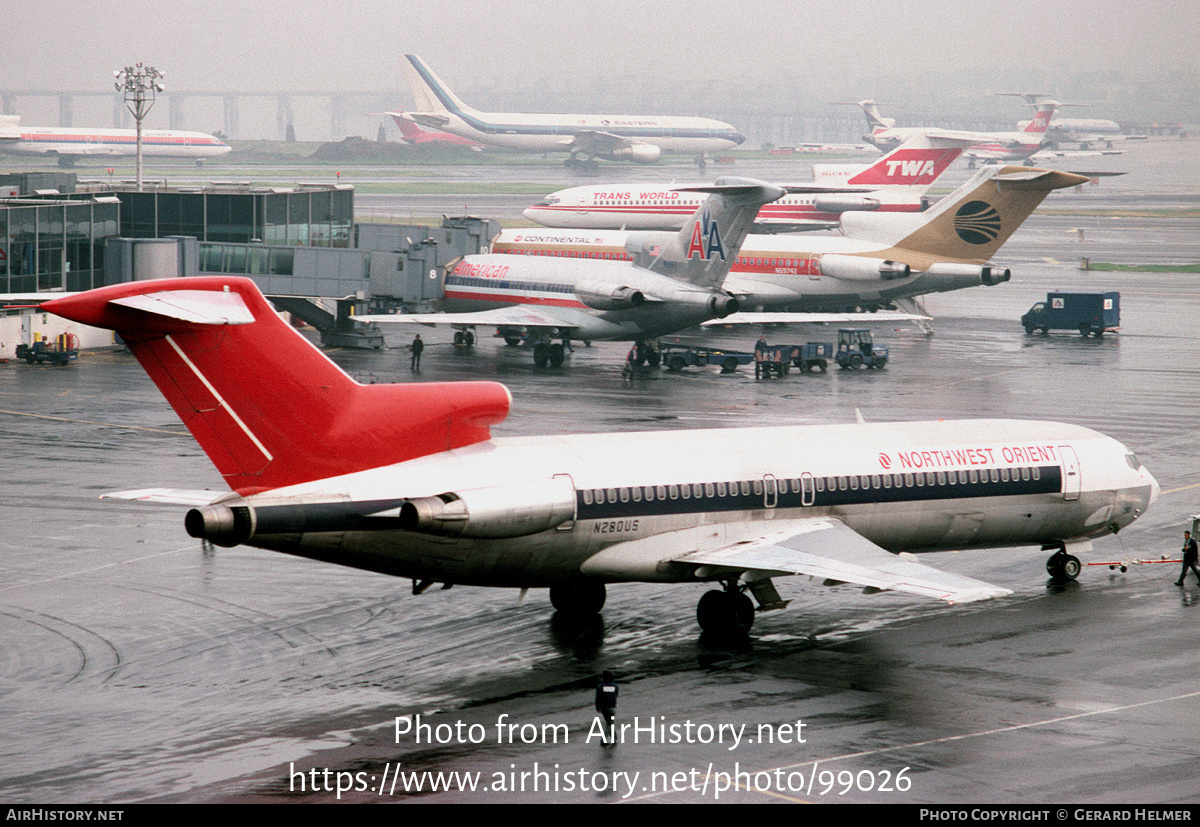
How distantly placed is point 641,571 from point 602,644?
1.50 meters

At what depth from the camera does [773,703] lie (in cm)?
2288

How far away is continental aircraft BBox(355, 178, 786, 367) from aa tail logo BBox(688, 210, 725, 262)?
0.04m

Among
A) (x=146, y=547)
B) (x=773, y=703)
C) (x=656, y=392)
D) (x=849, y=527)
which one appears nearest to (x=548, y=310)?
(x=656, y=392)

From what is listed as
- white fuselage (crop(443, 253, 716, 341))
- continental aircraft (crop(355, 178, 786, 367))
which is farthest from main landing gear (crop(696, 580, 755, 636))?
white fuselage (crop(443, 253, 716, 341))

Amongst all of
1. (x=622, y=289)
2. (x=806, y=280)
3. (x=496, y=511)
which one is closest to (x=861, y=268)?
(x=806, y=280)

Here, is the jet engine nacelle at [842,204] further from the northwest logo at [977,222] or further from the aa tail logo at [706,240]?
the aa tail logo at [706,240]

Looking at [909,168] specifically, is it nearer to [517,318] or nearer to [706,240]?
[517,318]

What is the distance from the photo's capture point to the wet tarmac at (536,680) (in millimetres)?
19656

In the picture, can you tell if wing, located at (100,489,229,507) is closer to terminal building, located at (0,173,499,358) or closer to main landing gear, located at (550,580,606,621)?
main landing gear, located at (550,580,606,621)

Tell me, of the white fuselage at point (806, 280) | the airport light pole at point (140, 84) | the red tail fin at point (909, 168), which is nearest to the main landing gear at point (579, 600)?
the white fuselage at point (806, 280)

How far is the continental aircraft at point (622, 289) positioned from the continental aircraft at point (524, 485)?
2881 cm

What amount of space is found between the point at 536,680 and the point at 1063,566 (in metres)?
13.1

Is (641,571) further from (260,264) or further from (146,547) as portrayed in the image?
(260,264)

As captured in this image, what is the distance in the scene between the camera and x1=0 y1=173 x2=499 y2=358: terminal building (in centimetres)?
6650
